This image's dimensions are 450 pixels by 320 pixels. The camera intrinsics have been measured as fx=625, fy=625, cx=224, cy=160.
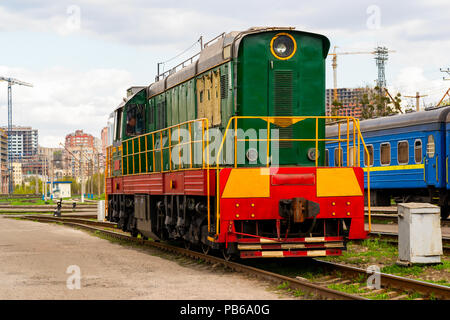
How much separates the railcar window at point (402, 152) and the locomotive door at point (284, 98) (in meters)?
11.0

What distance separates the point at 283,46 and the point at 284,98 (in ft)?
3.19

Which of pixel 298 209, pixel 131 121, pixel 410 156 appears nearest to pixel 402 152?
pixel 410 156

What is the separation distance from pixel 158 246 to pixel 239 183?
616 cm

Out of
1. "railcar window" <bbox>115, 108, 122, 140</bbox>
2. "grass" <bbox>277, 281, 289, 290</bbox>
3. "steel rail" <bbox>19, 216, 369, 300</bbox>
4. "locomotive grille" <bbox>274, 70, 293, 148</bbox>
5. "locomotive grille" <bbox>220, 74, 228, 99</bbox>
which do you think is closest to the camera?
"steel rail" <bbox>19, 216, 369, 300</bbox>

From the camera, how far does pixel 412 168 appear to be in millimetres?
21266

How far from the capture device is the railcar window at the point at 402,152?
21.5 m

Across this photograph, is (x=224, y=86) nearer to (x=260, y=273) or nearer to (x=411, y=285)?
(x=260, y=273)

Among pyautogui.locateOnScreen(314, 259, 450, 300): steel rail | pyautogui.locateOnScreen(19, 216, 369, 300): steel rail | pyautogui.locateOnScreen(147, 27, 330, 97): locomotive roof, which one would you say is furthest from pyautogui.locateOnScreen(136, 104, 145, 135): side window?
pyautogui.locateOnScreen(314, 259, 450, 300): steel rail

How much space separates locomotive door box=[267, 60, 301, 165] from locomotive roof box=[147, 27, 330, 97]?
694mm

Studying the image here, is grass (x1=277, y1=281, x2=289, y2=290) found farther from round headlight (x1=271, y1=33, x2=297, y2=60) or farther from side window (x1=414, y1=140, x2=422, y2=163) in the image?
side window (x1=414, y1=140, x2=422, y2=163)

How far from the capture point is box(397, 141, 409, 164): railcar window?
21.5 metres

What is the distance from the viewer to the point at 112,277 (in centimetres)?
1070

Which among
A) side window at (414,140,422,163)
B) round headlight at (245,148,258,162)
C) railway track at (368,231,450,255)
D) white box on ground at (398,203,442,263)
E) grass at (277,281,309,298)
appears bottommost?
grass at (277,281,309,298)

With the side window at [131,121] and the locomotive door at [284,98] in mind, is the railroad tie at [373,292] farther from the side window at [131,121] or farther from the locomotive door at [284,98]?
the side window at [131,121]
